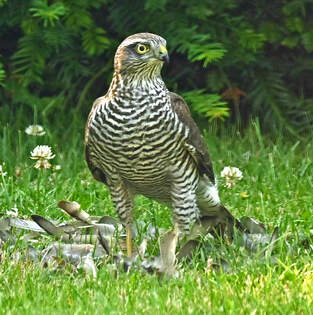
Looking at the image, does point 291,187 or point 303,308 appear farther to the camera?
point 291,187

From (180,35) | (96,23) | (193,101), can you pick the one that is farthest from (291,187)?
(96,23)

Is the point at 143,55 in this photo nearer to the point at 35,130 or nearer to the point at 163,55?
the point at 163,55

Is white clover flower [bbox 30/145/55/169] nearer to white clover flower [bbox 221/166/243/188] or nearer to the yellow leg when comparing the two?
the yellow leg

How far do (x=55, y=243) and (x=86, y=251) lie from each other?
0.71 ft

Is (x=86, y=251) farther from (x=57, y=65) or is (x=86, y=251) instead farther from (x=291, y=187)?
(x=57, y=65)

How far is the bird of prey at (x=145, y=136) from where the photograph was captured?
4.88m

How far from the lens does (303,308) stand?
3.90 m

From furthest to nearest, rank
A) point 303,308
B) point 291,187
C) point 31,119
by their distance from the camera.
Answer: point 31,119
point 291,187
point 303,308

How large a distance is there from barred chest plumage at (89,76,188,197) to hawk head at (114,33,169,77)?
99mm

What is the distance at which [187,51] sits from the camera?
7648 mm

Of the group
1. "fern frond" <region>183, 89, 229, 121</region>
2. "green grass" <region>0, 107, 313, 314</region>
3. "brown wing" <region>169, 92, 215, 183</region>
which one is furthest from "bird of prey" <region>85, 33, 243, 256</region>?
"fern frond" <region>183, 89, 229, 121</region>

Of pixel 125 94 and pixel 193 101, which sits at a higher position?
pixel 125 94

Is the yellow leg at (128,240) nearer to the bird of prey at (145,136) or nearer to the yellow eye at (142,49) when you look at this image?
the bird of prey at (145,136)

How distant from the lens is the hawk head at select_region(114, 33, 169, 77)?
492cm
